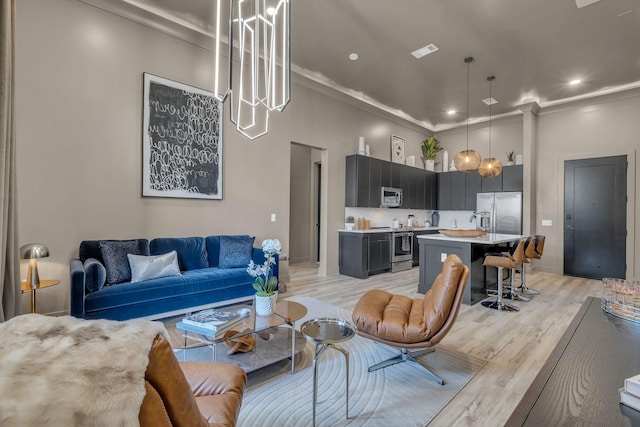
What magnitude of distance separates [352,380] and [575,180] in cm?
654

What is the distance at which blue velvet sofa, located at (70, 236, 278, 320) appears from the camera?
2824 mm

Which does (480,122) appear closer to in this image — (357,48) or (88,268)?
(357,48)

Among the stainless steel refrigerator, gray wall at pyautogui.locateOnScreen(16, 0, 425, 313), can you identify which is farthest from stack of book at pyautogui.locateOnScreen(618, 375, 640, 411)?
the stainless steel refrigerator

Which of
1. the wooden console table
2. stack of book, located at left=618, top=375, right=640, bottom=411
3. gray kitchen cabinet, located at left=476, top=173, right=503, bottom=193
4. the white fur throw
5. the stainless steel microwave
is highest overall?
gray kitchen cabinet, located at left=476, top=173, right=503, bottom=193

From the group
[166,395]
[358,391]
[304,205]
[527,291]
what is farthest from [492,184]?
[166,395]

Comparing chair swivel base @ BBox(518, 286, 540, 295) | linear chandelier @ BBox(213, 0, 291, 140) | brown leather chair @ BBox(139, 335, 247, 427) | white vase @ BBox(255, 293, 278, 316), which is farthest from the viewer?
chair swivel base @ BBox(518, 286, 540, 295)

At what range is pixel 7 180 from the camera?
201 cm

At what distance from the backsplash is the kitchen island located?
2052mm

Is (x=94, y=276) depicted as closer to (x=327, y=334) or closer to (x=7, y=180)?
(x=7, y=180)

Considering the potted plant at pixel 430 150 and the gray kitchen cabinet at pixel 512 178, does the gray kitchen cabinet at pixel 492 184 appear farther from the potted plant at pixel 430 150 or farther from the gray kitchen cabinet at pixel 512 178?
the potted plant at pixel 430 150

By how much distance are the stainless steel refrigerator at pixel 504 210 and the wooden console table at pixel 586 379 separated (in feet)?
19.4

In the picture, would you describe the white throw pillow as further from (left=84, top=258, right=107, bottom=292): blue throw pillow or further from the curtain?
the curtain

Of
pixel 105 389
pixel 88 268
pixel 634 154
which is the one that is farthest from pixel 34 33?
pixel 634 154

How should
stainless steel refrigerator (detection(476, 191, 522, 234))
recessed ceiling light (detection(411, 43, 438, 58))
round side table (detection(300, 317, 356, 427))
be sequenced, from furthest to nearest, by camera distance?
stainless steel refrigerator (detection(476, 191, 522, 234)) → recessed ceiling light (detection(411, 43, 438, 58)) → round side table (detection(300, 317, 356, 427))
